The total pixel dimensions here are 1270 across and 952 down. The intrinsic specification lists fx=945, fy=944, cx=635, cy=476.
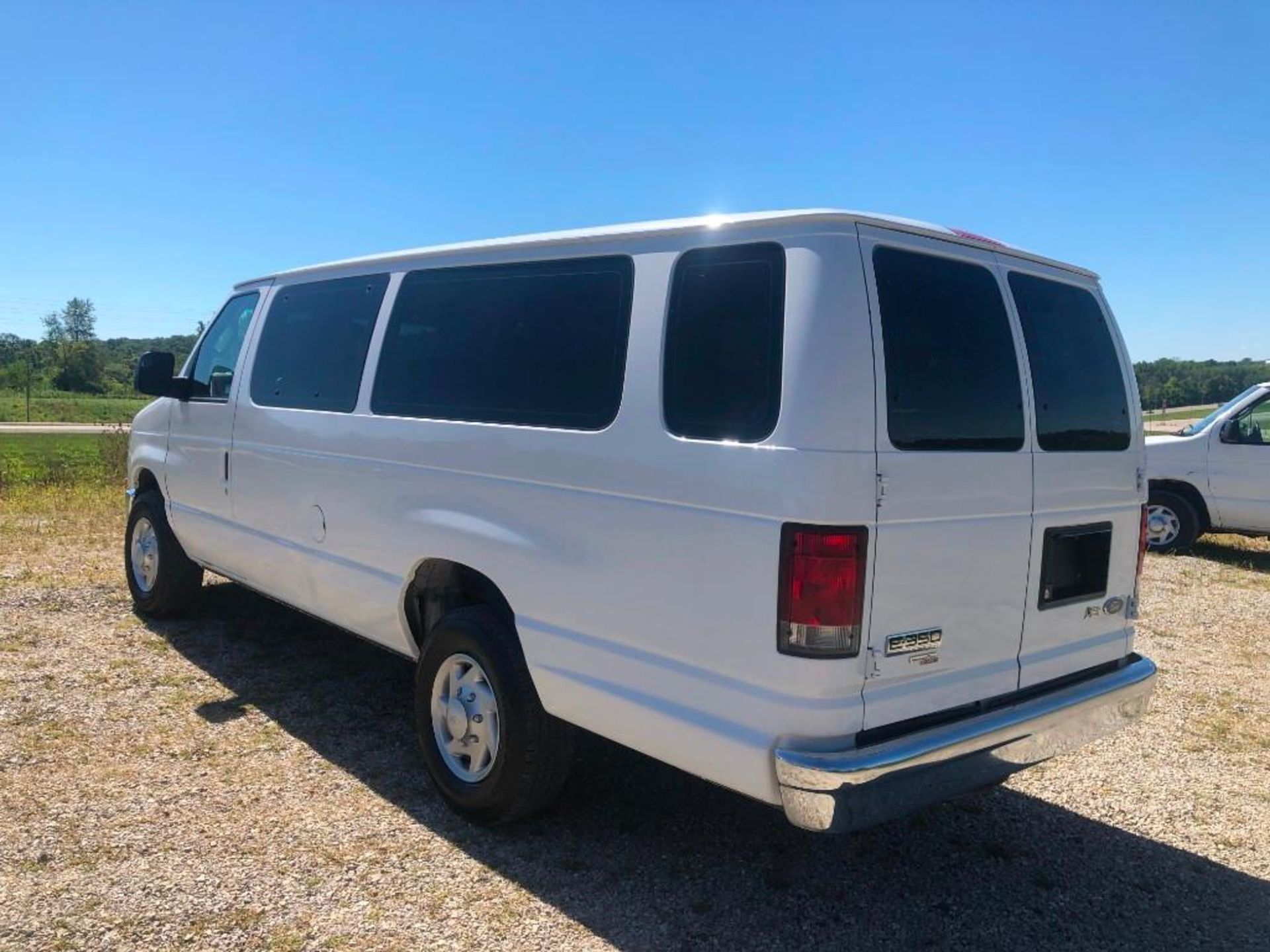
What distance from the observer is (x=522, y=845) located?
3566mm

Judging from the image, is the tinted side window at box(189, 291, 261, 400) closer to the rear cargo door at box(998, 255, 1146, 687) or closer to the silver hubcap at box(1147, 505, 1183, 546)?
the rear cargo door at box(998, 255, 1146, 687)

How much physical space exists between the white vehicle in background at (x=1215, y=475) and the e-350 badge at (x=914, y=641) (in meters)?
8.17

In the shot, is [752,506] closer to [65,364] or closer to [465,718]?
[465,718]

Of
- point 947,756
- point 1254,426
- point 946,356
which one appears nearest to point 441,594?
point 947,756

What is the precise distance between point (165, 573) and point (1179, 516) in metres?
9.87

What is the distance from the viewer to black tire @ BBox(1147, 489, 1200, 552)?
1020cm

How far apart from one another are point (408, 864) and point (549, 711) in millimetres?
765

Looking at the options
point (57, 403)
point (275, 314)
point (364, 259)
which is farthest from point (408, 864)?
point (57, 403)

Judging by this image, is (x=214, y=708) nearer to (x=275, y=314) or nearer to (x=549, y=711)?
(x=275, y=314)

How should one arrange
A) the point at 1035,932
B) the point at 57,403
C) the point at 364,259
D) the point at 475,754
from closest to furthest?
1. the point at 1035,932
2. the point at 475,754
3. the point at 364,259
4. the point at 57,403

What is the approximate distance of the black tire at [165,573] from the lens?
20.3ft

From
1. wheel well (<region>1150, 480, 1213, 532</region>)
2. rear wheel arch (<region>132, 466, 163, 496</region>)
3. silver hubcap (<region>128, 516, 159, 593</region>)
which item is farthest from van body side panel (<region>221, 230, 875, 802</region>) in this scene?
wheel well (<region>1150, 480, 1213, 532</region>)

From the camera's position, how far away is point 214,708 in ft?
16.1

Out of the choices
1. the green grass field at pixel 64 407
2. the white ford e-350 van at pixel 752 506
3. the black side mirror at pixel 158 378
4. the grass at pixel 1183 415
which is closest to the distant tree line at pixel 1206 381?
the grass at pixel 1183 415
